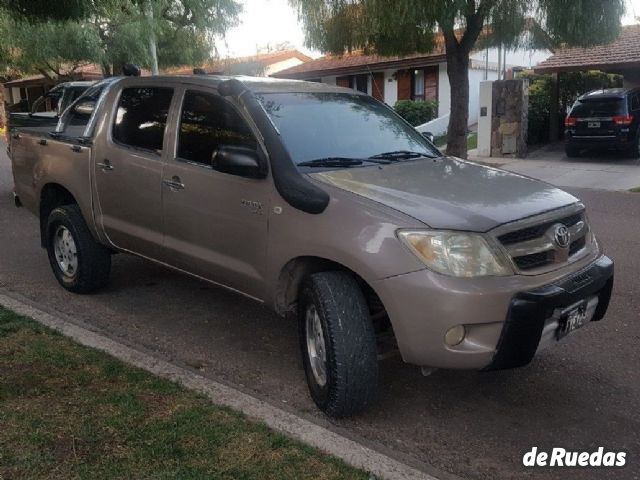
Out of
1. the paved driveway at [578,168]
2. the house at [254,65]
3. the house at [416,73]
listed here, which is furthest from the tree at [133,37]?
the paved driveway at [578,168]

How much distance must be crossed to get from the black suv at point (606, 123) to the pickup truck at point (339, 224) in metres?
12.8

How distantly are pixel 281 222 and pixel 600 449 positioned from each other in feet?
6.70

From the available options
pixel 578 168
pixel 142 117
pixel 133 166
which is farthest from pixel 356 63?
pixel 133 166

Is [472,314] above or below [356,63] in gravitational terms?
below

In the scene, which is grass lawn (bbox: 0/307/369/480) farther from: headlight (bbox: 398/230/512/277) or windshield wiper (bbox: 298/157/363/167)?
windshield wiper (bbox: 298/157/363/167)

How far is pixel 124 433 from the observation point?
3277 mm

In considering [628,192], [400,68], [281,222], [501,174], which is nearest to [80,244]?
[281,222]

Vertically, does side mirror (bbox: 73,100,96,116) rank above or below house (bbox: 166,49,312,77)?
below

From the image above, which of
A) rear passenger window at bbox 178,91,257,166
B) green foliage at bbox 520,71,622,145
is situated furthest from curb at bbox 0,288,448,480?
green foliage at bbox 520,71,622,145

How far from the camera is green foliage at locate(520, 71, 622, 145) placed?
737 inches

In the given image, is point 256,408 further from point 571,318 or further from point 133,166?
point 133,166

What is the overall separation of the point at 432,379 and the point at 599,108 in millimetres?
14019

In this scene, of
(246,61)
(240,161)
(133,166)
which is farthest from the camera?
(246,61)

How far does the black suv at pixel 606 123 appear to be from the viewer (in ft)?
52.4
